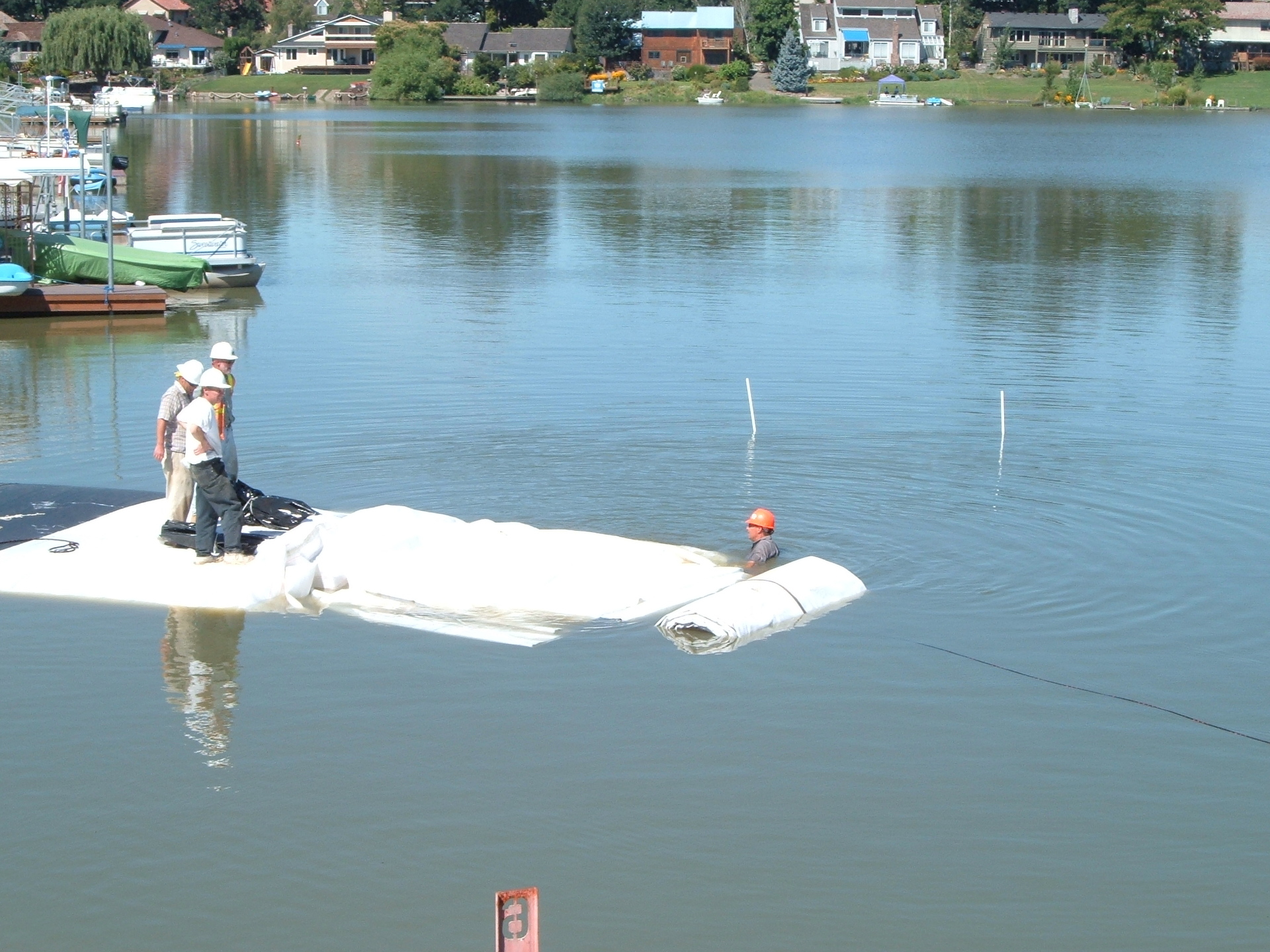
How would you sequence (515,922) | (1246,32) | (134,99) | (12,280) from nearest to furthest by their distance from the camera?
(515,922)
(12,280)
(134,99)
(1246,32)

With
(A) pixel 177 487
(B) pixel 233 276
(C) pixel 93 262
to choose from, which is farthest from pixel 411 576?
(B) pixel 233 276

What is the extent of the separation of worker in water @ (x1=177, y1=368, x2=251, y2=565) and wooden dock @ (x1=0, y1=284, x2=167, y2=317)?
15332mm

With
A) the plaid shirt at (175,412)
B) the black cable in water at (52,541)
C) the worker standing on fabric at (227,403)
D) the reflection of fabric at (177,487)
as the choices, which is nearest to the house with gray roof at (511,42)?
the black cable in water at (52,541)

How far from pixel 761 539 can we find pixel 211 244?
20.6 meters

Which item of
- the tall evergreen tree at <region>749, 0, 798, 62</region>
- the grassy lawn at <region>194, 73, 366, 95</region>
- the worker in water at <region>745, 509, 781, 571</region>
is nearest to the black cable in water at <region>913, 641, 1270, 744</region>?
the worker in water at <region>745, 509, 781, 571</region>

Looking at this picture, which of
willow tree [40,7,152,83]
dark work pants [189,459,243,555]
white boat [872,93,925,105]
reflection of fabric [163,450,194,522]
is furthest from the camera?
white boat [872,93,925,105]

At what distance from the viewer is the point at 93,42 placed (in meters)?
96.6

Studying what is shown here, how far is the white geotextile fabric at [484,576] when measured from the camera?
12797 mm

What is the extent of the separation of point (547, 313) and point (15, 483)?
12974mm

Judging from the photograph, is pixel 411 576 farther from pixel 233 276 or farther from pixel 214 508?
pixel 233 276

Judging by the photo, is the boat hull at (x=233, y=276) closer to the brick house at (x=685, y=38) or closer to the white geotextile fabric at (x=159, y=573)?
the white geotextile fabric at (x=159, y=573)

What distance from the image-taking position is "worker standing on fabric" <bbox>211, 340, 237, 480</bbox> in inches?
504

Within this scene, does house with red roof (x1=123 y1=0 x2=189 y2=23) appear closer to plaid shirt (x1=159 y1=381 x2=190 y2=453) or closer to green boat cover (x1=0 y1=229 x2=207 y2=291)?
green boat cover (x1=0 y1=229 x2=207 y2=291)

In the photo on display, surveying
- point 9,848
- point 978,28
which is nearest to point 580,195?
point 9,848
